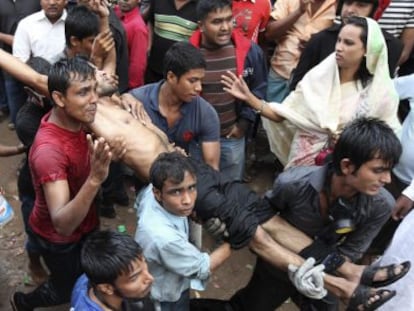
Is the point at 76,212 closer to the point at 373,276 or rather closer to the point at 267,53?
the point at 373,276

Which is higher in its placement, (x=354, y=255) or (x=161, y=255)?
(x=161, y=255)

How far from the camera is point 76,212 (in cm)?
238

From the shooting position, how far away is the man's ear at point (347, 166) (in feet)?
7.91

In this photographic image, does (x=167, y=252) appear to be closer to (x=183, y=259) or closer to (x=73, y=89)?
(x=183, y=259)

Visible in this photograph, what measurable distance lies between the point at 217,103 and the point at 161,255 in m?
1.70

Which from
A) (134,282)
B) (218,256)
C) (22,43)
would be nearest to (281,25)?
(22,43)

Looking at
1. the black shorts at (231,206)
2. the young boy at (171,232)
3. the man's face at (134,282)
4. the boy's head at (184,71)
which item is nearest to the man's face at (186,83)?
the boy's head at (184,71)

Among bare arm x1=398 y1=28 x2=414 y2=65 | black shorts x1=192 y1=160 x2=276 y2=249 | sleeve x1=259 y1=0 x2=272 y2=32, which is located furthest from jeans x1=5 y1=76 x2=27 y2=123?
bare arm x1=398 y1=28 x2=414 y2=65

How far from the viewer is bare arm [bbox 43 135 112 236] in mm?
2248

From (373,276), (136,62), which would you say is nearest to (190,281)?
(373,276)

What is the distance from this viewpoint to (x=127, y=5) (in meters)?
4.35

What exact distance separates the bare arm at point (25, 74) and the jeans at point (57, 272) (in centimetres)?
87

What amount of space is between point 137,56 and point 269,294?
247cm

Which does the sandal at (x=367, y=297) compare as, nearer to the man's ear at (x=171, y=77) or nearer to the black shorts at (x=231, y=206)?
the black shorts at (x=231, y=206)
